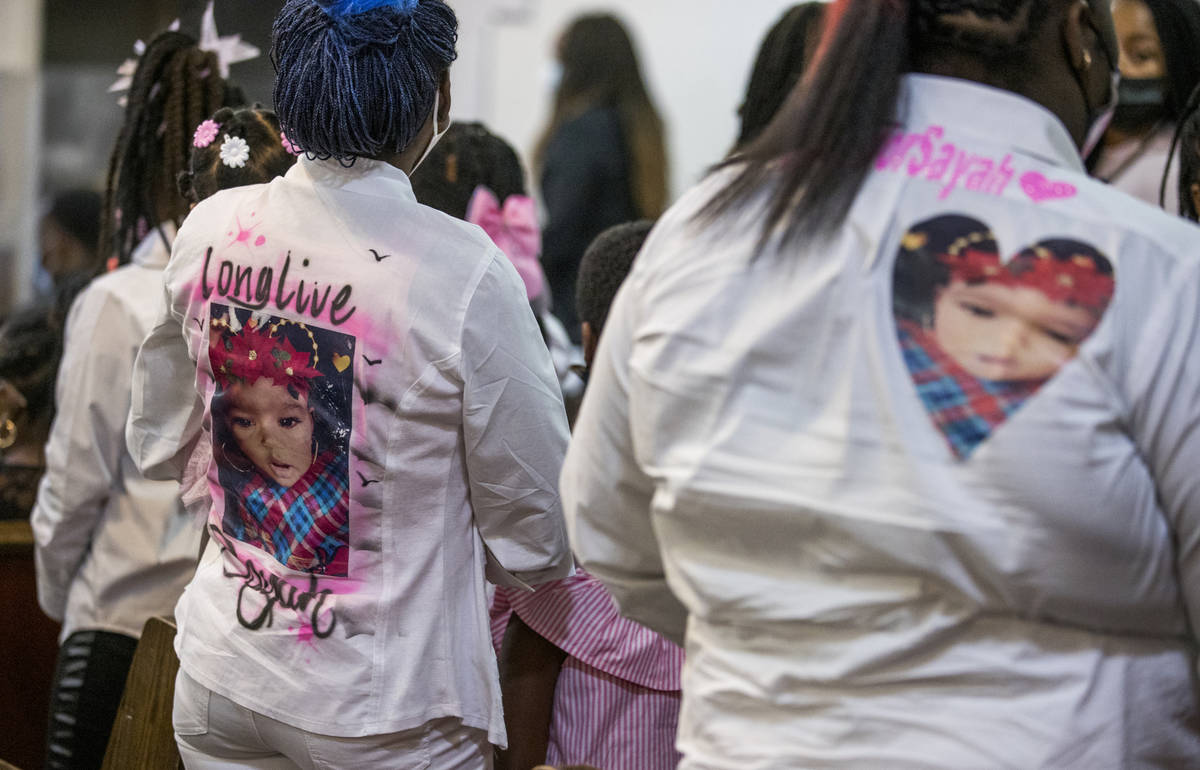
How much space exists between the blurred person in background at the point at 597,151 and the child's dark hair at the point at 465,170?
1.33 meters

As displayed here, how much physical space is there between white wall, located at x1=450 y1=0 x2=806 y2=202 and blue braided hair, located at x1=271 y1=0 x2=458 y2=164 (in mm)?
3133

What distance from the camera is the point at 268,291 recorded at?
1237 millimetres

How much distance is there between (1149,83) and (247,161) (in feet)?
3.71

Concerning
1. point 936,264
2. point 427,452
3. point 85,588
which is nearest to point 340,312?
point 427,452

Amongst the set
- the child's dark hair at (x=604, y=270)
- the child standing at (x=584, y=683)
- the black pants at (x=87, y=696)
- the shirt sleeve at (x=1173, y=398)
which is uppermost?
the shirt sleeve at (x=1173, y=398)

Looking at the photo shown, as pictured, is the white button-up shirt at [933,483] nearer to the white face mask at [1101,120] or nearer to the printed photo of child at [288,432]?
the white face mask at [1101,120]

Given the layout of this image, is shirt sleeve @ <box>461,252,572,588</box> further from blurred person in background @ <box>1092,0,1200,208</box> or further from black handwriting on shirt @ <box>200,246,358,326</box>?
blurred person in background @ <box>1092,0,1200,208</box>

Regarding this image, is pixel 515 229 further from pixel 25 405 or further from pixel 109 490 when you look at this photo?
pixel 25 405

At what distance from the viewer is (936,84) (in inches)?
36.2

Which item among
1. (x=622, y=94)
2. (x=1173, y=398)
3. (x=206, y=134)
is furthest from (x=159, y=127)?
(x=622, y=94)

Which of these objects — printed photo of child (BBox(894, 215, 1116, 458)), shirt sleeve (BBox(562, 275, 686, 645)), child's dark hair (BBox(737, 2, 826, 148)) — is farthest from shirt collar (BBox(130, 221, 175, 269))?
printed photo of child (BBox(894, 215, 1116, 458))

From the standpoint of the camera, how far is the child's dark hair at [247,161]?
1542 mm

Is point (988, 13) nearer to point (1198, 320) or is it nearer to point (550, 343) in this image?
point (1198, 320)

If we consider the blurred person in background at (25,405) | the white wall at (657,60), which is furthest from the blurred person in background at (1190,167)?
the white wall at (657,60)
